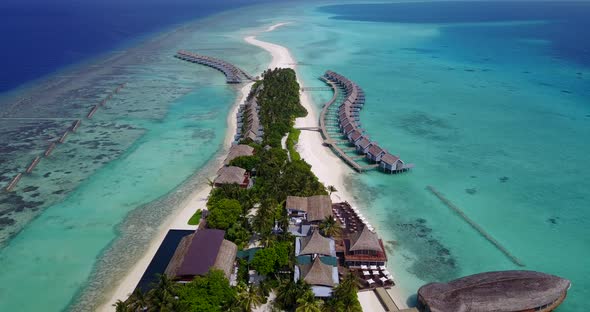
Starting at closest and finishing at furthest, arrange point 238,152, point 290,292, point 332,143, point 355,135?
point 290,292, point 238,152, point 332,143, point 355,135

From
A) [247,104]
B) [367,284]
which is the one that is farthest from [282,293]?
[247,104]

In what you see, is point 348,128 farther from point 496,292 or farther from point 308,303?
point 308,303

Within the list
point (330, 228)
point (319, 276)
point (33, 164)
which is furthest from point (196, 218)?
point (33, 164)

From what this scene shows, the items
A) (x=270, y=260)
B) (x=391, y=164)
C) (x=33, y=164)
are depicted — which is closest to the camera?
(x=270, y=260)

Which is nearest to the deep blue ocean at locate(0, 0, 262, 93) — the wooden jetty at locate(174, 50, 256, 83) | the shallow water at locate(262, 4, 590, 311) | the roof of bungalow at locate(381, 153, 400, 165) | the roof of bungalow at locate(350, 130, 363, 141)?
the wooden jetty at locate(174, 50, 256, 83)

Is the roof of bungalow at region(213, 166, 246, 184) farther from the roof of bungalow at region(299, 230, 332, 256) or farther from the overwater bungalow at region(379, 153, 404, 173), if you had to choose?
the overwater bungalow at region(379, 153, 404, 173)

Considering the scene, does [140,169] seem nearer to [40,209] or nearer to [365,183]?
[40,209]
